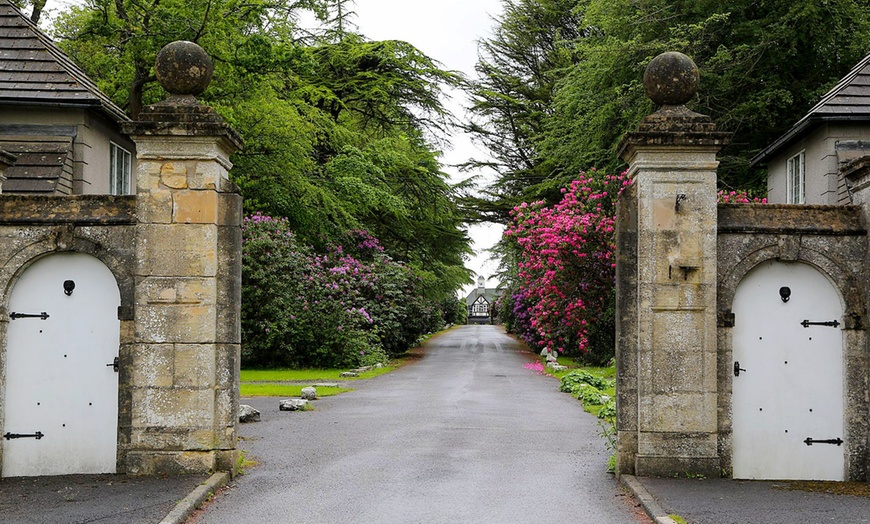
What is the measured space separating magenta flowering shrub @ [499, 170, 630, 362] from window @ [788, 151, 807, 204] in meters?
4.35

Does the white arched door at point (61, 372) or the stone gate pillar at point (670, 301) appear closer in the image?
the stone gate pillar at point (670, 301)

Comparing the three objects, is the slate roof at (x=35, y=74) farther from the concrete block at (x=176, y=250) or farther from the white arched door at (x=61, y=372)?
the concrete block at (x=176, y=250)

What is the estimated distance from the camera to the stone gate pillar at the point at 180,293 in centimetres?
884

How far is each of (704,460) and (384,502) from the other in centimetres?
334

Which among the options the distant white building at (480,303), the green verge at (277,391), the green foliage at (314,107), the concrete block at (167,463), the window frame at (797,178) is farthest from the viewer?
the distant white building at (480,303)

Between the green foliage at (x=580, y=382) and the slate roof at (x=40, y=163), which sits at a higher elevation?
the slate roof at (x=40, y=163)

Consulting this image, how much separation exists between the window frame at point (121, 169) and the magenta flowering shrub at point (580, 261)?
10.8m

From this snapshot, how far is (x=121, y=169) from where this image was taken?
20891 mm

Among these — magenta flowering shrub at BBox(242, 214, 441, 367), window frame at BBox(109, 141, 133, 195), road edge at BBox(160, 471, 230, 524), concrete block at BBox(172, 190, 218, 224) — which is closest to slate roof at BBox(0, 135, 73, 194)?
window frame at BBox(109, 141, 133, 195)

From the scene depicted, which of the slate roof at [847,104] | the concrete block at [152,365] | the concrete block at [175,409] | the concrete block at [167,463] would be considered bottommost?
the concrete block at [167,463]

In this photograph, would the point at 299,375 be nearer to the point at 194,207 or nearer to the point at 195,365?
the point at 195,365

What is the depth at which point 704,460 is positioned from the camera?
8797mm

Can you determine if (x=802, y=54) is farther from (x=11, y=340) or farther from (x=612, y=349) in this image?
(x=11, y=340)

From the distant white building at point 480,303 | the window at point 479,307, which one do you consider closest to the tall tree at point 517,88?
the distant white building at point 480,303
